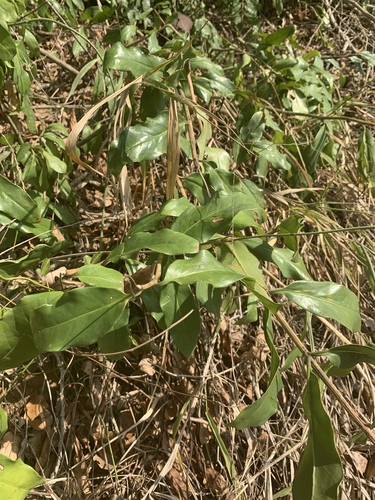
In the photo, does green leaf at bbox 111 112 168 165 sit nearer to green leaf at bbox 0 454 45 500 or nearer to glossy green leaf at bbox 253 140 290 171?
glossy green leaf at bbox 253 140 290 171

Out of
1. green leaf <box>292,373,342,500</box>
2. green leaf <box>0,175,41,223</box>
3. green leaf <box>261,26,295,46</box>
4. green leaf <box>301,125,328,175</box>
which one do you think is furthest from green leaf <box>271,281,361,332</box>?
green leaf <box>261,26,295,46</box>

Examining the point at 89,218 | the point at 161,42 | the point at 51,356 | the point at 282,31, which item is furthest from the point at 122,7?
the point at 51,356

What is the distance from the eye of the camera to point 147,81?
2.50 feet

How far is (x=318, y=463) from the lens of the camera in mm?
536

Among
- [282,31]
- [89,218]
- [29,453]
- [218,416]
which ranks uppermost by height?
[282,31]

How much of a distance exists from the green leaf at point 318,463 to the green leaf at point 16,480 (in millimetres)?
297

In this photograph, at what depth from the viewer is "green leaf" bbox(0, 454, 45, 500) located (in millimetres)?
498

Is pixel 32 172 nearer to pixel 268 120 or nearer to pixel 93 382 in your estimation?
pixel 93 382

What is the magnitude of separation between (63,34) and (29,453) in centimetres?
119

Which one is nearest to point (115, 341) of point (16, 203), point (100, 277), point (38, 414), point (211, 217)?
point (100, 277)

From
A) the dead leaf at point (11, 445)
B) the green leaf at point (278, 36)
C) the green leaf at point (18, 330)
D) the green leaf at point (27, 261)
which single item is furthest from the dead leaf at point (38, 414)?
the green leaf at point (278, 36)

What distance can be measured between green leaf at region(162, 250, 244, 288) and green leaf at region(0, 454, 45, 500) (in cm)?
26

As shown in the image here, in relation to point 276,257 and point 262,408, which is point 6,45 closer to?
point 276,257

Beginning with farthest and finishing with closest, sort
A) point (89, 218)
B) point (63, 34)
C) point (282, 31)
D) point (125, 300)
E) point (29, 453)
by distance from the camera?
1. point (63, 34)
2. point (282, 31)
3. point (89, 218)
4. point (29, 453)
5. point (125, 300)
